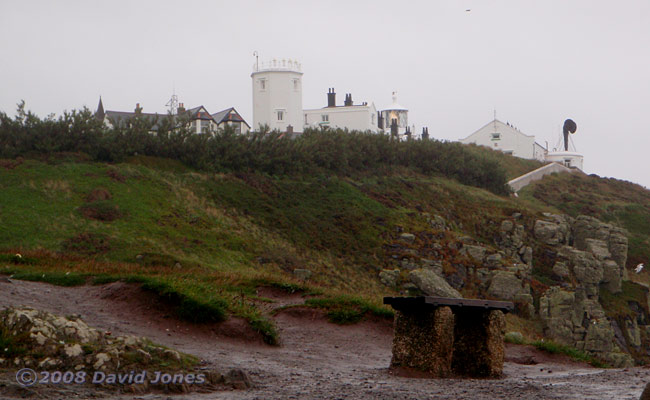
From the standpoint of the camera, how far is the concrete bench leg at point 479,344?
11672 mm

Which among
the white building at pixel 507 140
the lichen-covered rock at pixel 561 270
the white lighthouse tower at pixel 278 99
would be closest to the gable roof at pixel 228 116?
the white lighthouse tower at pixel 278 99

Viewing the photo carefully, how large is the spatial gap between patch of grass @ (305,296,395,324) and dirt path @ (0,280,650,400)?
0.23 m

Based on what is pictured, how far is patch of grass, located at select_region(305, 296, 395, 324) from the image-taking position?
52.4 ft

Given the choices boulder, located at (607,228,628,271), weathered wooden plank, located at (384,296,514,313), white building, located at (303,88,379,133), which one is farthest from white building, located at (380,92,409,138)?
weathered wooden plank, located at (384,296,514,313)

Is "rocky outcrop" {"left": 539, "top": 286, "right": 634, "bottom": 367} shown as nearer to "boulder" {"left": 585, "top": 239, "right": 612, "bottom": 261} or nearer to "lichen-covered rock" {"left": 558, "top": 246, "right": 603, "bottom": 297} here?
"lichen-covered rock" {"left": 558, "top": 246, "right": 603, "bottom": 297}

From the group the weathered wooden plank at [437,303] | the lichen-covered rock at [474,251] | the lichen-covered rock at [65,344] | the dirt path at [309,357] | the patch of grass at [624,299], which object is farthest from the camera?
the patch of grass at [624,299]

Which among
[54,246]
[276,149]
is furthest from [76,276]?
[276,149]

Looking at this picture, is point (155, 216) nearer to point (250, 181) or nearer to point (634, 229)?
point (250, 181)

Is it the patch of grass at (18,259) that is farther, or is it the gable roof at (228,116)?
the gable roof at (228,116)

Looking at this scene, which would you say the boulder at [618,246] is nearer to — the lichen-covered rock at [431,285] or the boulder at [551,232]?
the boulder at [551,232]

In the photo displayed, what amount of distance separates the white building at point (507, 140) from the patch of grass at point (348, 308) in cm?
7724

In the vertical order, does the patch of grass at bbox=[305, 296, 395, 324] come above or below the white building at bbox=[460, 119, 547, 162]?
below

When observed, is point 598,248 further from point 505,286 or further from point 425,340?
point 425,340

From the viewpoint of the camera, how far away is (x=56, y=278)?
1681 centimetres
